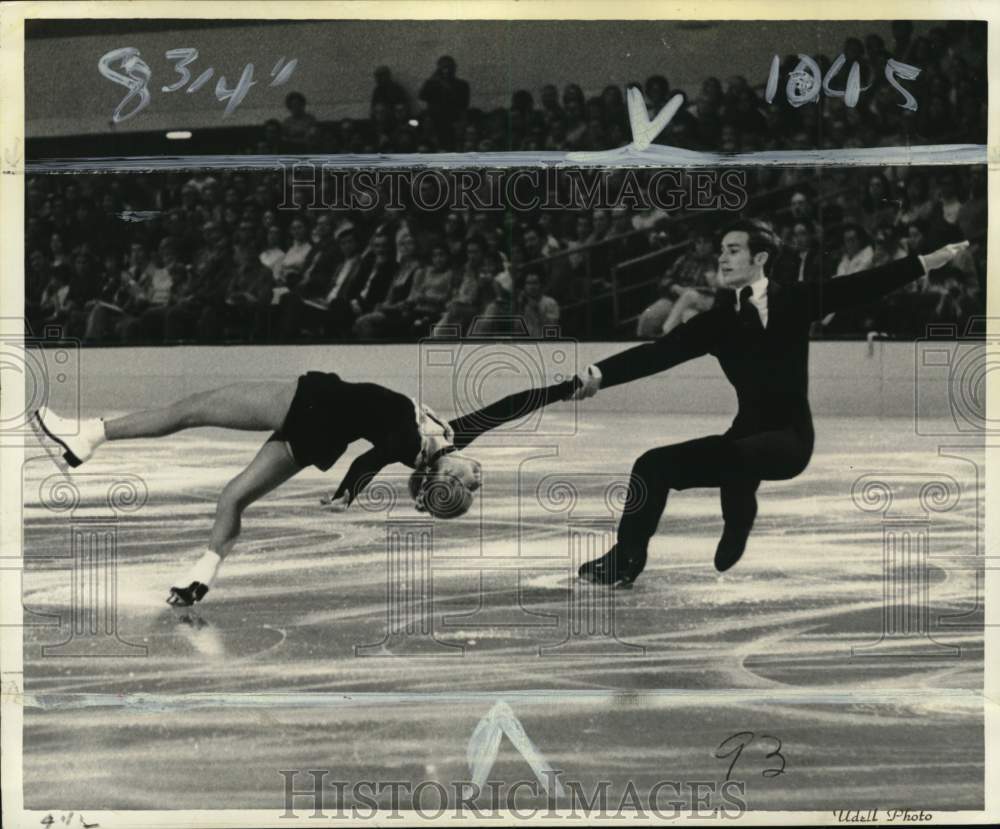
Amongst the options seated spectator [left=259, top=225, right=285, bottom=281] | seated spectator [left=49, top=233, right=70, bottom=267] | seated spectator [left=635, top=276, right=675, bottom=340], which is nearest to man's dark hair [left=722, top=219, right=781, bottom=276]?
seated spectator [left=635, top=276, right=675, bottom=340]

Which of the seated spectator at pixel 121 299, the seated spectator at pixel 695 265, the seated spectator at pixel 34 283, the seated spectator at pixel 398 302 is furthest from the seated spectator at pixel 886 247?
the seated spectator at pixel 34 283

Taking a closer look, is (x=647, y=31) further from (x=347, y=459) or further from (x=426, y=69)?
(x=347, y=459)

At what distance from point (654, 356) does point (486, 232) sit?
79 centimetres

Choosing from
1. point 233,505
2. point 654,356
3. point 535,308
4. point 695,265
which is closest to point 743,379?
point 654,356

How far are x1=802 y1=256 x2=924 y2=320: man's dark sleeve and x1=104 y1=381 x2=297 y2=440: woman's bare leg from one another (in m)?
2.03

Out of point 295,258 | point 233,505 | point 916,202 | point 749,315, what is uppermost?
point 916,202

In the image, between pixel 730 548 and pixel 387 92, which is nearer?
pixel 387 92

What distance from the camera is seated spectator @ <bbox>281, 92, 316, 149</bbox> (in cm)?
634

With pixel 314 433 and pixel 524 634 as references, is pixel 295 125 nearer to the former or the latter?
pixel 314 433

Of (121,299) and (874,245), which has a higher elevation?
(874,245)

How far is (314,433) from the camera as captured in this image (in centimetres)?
648

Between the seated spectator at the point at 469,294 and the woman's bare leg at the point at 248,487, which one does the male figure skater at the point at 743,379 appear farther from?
the woman's bare leg at the point at 248,487

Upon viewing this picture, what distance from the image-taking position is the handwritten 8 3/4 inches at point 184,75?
20.7 feet

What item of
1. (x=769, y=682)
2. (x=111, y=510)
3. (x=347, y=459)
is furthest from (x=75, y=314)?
(x=769, y=682)
